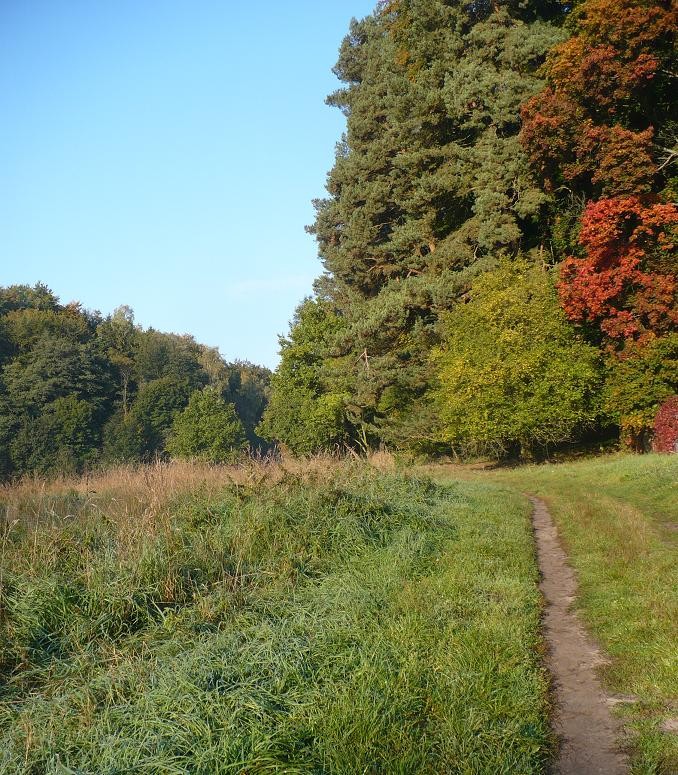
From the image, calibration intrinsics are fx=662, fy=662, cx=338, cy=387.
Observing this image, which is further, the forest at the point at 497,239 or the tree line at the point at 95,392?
the tree line at the point at 95,392

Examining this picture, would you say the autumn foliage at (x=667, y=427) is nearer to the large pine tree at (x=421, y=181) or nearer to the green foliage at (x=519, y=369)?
the green foliage at (x=519, y=369)

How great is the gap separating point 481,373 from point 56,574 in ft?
63.7

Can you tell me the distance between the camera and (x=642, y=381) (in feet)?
75.9

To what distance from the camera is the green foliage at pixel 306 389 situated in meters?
39.5

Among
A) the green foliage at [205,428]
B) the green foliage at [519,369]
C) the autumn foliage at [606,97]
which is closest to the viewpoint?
the autumn foliage at [606,97]

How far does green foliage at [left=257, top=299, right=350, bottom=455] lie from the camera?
39.5 m

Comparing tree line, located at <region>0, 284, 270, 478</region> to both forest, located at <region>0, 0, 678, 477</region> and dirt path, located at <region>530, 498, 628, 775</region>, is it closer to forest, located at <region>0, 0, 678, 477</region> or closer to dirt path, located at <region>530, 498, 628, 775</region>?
forest, located at <region>0, 0, 678, 477</region>

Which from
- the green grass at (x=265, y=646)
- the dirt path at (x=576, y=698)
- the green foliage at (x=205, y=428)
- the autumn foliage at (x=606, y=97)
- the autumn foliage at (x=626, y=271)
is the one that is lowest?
the dirt path at (x=576, y=698)

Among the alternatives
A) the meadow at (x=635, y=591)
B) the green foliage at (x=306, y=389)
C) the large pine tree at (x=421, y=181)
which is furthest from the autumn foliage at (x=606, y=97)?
the green foliage at (x=306, y=389)

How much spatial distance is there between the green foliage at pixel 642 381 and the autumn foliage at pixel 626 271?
678 mm

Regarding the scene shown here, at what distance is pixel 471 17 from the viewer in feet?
98.1

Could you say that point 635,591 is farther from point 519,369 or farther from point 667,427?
point 519,369

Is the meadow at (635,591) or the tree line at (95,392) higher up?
the tree line at (95,392)

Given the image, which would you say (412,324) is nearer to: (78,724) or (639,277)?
(639,277)
